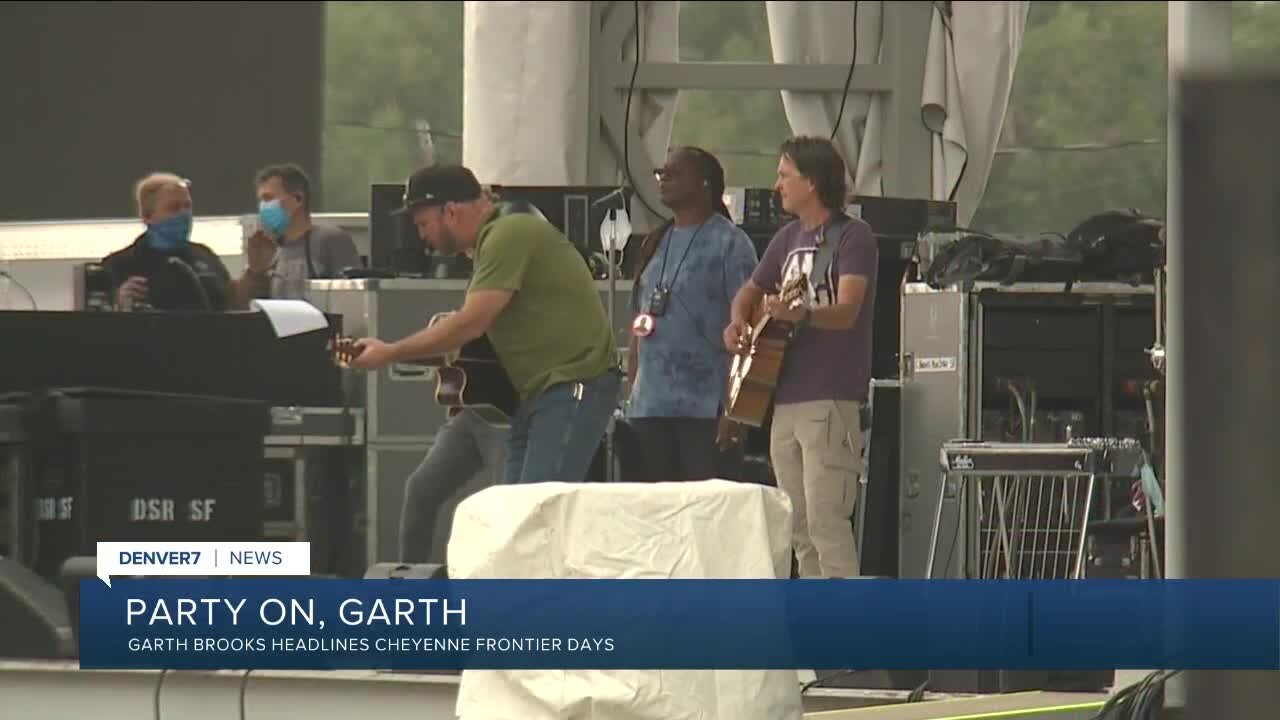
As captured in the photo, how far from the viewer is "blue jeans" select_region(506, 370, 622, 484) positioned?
6.09 m

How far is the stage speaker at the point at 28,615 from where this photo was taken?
5695 millimetres

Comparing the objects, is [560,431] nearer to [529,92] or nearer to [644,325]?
[644,325]

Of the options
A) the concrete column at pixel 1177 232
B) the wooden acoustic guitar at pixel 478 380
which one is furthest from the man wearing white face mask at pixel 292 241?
the concrete column at pixel 1177 232

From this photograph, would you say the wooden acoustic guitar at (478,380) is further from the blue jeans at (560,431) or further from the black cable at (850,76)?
the black cable at (850,76)

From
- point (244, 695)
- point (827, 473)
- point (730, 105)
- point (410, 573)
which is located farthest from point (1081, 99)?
point (410, 573)

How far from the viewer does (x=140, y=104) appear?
35.8 feet

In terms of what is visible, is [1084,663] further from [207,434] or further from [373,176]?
[373,176]

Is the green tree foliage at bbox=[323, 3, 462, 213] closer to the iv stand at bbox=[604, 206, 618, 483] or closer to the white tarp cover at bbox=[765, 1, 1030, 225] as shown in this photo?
the white tarp cover at bbox=[765, 1, 1030, 225]

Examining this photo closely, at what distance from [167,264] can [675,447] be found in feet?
4.47

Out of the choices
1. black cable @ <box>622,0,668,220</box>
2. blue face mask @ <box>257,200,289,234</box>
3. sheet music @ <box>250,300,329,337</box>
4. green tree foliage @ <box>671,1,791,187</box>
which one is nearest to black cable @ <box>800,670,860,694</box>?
sheet music @ <box>250,300,329,337</box>

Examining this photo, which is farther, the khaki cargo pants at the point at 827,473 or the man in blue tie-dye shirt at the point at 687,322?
the man in blue tie-dye shirt at the point at 687,322

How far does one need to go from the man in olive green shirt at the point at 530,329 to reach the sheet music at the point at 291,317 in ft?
0.78

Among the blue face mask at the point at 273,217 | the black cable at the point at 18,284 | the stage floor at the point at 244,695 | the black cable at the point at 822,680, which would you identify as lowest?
the stage floor at the point at 244,695

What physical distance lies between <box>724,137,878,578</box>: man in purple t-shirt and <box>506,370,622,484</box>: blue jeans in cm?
46
